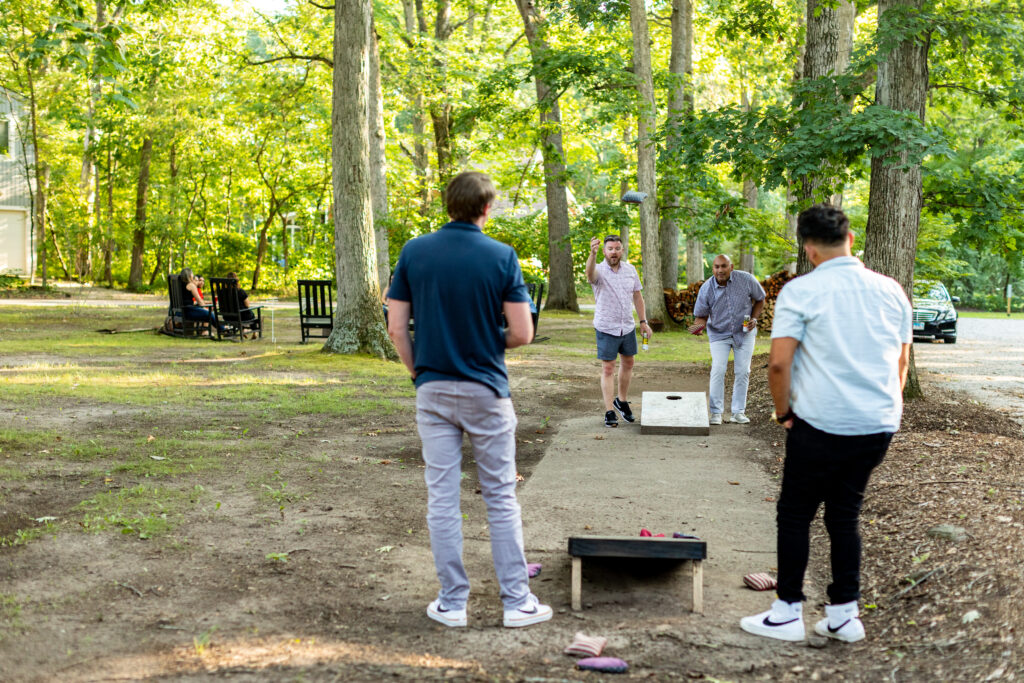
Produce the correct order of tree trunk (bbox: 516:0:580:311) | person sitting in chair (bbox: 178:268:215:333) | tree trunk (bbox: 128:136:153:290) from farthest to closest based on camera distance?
tree trunk (bbox: 128:136:153:290), tree trunk (bbox: 516:0:580:311), person sitting in chair (bbox: 178:268:215:333)

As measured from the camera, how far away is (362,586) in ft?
15.3

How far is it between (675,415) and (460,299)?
562 cm

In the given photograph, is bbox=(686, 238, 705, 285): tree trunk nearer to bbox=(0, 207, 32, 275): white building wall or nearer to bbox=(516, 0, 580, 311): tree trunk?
bbox=(516, 0, 580, 311): tree trunk

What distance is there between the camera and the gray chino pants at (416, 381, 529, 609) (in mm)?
4133

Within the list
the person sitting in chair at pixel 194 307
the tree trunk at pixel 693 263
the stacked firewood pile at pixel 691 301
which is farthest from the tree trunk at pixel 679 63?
the person sitting in chair at pixel 194 307

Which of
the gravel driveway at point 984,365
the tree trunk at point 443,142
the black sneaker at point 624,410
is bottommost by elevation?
the gravel driveway at point 984,365

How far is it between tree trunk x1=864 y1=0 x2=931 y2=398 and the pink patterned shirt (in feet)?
8.78

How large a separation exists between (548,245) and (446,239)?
2689 centimetres

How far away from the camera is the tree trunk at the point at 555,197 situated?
992 inches

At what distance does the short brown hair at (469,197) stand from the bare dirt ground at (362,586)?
183cm

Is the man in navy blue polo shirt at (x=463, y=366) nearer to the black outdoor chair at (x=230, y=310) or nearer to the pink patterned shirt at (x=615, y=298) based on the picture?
the pink patterned shirt at (x=615, y=298)

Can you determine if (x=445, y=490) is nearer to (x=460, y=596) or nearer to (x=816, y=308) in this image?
(x=460, y=596)

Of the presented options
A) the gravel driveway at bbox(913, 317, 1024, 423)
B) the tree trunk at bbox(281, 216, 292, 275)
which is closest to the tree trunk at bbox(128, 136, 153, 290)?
the tree trunk at bbox(281, 216, 292, 275)

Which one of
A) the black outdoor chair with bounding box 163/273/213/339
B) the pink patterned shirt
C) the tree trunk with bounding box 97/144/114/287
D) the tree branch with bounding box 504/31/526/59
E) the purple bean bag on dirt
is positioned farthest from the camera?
the tree trunk with bounding box 97/144/114/287
